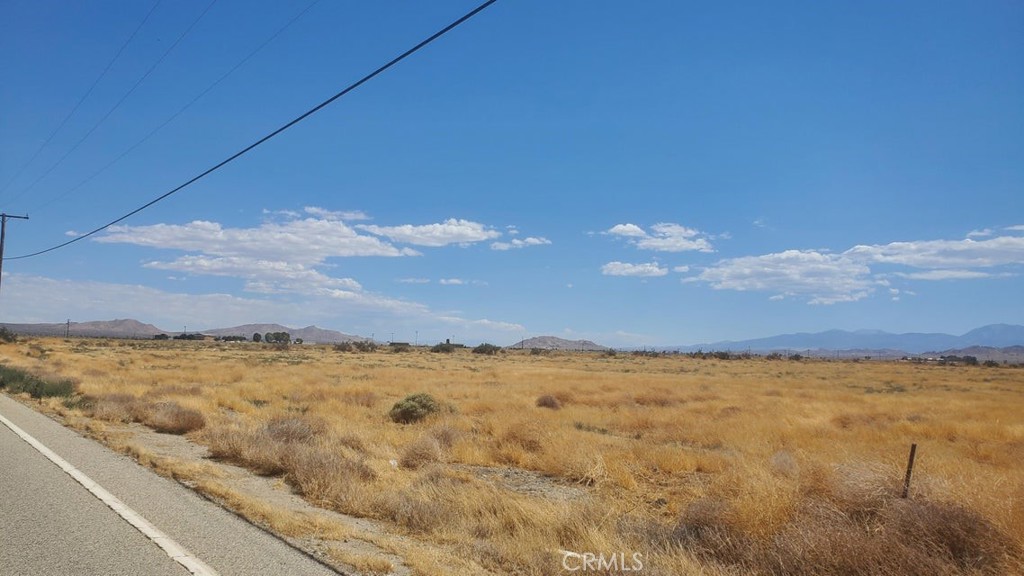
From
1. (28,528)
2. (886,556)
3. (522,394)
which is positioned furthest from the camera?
(522,394)

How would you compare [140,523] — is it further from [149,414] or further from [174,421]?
[149,414]

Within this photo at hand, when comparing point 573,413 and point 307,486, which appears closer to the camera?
point 307,486

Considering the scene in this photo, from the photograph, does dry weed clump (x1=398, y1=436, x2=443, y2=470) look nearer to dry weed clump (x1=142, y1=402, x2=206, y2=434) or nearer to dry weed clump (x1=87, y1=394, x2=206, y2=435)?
dry weed clump (x1=142, y1=402, x2=206, y2=434)

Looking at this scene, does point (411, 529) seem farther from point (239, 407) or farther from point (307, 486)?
point (239, 407)

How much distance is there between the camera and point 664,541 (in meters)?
7.38

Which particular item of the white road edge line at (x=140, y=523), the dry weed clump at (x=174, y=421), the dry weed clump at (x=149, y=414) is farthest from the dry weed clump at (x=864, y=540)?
the dry weed clump at (x=149, y=414)

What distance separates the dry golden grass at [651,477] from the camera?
6.63 metres

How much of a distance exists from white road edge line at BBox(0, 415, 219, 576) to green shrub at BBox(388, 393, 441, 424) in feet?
35.9

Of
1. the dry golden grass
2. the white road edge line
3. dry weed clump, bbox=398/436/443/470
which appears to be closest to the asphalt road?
the white road edge line

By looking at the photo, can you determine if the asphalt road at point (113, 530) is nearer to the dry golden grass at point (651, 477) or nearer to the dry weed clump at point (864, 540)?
the dry golden grass at point (651, 477)

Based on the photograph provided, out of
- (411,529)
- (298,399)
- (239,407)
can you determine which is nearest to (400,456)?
(411,529)

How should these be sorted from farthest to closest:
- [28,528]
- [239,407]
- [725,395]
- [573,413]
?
[725,395]
[573,413]
[239,407]
[28,528]

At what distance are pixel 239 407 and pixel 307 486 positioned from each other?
14807 millimetres

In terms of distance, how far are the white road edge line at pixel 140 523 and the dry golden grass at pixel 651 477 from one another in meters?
1.61
